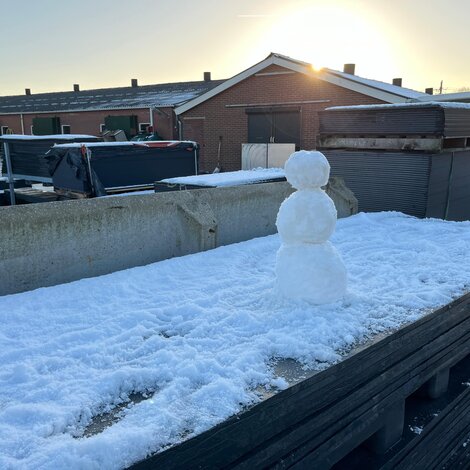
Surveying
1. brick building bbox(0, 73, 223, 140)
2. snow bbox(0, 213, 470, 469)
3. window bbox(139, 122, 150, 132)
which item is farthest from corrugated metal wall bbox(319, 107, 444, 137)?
window bbox(139, 122, 150, 132)

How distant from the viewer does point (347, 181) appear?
7.57 meters

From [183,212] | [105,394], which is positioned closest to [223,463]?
[105,394]

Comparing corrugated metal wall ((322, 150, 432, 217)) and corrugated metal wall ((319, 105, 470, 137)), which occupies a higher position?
corrugated metal wall ((319, 105, 470, 137))

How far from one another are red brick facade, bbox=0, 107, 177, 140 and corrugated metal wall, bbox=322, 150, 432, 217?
1526cm

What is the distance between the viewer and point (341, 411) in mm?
2342

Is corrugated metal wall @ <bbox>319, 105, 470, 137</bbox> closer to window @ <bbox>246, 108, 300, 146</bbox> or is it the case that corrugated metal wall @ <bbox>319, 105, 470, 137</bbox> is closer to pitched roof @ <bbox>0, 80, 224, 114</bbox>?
window @ <bbox>246, 108, 300, 146</bbox>

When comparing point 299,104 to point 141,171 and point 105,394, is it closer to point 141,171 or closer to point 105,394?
point 141,171

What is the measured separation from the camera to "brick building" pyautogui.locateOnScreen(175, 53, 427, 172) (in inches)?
579

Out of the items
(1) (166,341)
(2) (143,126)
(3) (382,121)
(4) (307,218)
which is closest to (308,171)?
(4) (307,218)

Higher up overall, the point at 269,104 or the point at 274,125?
the point at 269,104

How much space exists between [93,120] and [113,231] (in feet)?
80.4

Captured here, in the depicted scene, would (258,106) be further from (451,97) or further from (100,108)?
(100,108)

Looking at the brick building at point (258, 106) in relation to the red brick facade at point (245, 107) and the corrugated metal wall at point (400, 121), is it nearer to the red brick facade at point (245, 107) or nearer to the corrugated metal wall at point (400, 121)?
the red brick facade at point (245, 107)

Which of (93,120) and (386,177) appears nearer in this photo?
(386,177)
